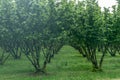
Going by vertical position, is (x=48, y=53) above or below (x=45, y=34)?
below

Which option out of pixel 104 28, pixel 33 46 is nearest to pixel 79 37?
pixel 104 28

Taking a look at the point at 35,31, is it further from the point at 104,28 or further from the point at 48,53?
the point at 104,28

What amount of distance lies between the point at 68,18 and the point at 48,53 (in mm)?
2970

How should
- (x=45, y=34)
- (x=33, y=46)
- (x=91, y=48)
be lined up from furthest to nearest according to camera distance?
(x=91, y=48), (x=33, y=46), (x=45, y=34)

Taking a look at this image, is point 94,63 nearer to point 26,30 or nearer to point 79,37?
point 79,37

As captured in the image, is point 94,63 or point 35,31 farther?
point 94,63

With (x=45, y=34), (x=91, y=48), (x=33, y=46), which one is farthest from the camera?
(x=91, y=48)

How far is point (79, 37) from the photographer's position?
23.2m

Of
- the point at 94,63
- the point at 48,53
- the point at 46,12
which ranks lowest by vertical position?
the point at 94,63

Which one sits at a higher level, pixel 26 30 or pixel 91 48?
pixel 26 30

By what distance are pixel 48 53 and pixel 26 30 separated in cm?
251

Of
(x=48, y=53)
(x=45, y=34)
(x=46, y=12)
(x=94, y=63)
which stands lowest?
(x=94, y=63)

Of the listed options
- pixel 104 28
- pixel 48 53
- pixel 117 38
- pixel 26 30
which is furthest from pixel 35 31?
pixel 117 38

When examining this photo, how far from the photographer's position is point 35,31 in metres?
21.2
